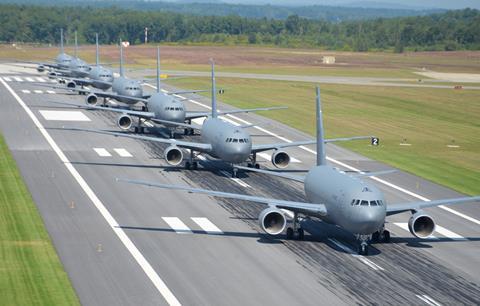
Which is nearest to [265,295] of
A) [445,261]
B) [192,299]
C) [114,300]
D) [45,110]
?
[192,299]

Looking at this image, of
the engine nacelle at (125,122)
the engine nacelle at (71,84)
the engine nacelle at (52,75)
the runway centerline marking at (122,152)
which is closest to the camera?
the runway centerline marking at (122,152)

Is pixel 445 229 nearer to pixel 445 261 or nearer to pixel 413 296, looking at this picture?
pixel 445 261

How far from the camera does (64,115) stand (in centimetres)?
10469

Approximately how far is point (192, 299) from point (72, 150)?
Answer: 139 ft

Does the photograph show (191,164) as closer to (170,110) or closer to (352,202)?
(170,110)

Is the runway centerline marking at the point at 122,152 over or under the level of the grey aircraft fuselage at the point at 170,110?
under

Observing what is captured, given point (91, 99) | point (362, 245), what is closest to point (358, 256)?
point (362, 245)

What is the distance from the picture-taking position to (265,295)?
137 ft

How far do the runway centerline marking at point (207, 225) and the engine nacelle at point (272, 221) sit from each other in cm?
410

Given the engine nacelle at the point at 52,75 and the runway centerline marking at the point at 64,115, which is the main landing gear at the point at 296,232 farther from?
the engine nacelle at the point at 52,75

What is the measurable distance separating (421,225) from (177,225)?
14244 millimetres

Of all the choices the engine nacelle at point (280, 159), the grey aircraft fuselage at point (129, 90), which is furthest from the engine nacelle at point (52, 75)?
the engine nacelle at point (280, 159)

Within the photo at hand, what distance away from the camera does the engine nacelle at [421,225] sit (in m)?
49.5

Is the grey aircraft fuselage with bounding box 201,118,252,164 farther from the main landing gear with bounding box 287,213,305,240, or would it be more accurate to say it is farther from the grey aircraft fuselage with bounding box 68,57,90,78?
the grey aircraft fuselage with bounding box 68,57,90,78
